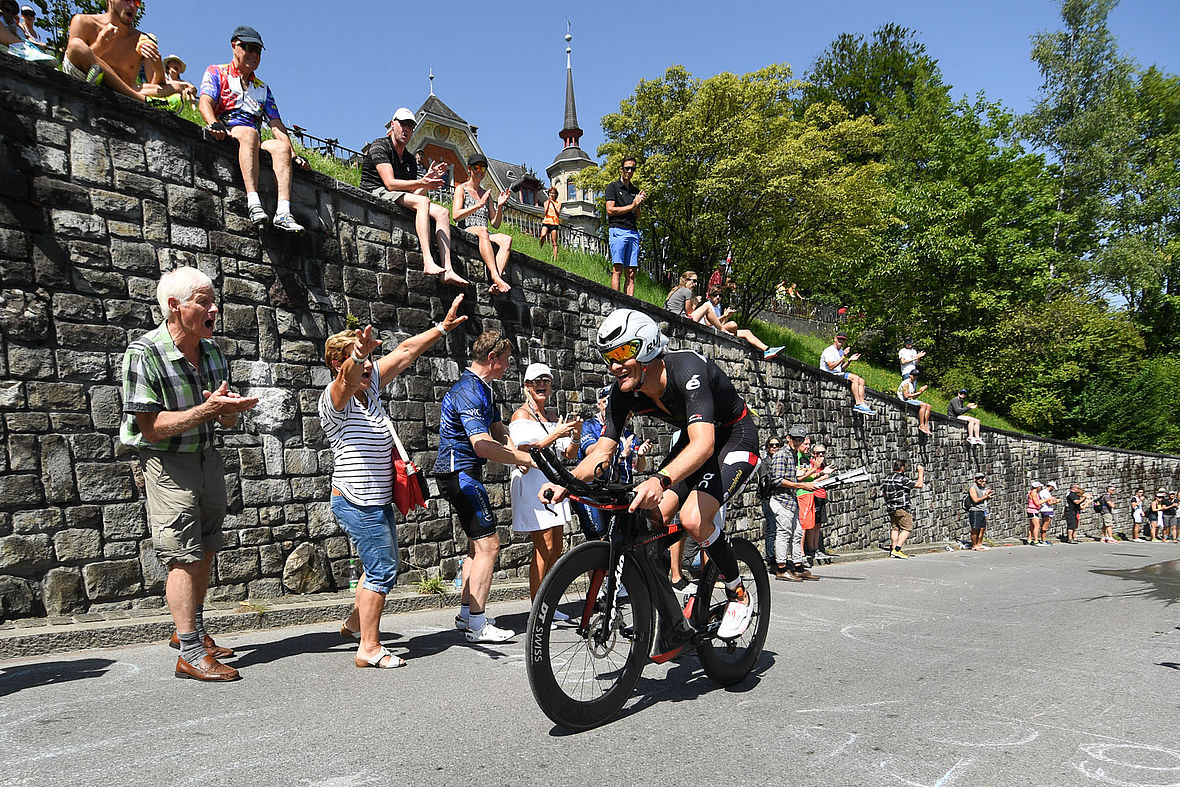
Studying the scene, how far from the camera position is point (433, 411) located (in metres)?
8.45

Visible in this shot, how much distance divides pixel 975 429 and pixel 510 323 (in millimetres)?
20829

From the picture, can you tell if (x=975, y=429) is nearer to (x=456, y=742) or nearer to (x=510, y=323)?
(x=510, y=323)

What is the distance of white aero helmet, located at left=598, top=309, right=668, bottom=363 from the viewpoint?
380cm

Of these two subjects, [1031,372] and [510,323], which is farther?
[1031,372]

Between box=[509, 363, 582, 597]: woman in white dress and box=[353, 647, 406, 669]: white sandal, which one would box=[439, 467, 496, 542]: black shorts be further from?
box=[353, 647, 406, 669]: white sandal

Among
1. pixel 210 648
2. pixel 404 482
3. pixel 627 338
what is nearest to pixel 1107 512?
pixel 627 338

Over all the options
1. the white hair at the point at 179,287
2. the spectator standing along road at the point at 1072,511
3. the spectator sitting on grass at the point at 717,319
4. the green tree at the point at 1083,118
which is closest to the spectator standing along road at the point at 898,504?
the spectator sitting on grass at the point at 717,319

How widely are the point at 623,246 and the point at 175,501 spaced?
1062cm

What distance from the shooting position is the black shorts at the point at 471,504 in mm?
5129

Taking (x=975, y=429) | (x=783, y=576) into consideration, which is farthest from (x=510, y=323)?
(x=975, y=429)

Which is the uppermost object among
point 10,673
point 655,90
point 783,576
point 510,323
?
point 655,90

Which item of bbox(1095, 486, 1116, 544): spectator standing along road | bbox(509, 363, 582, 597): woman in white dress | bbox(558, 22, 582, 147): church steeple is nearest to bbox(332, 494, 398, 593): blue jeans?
bbox(509, 363, 582, 597): woman in white dress

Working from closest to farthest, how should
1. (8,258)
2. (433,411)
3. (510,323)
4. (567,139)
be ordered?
(8,258)
(433,411)
(510,323)
(567,139)

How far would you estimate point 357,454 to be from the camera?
4.41 m
